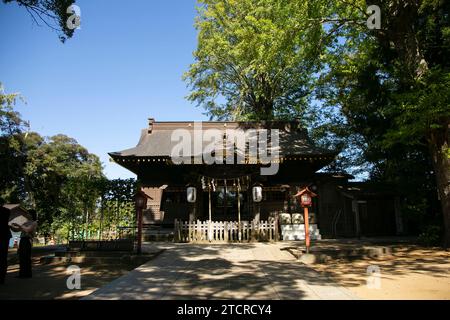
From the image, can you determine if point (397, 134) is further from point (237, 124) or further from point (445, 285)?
point (237, 124)

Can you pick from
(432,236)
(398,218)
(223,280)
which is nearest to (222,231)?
(223,280)

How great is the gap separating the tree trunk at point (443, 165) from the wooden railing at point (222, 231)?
7.13 m

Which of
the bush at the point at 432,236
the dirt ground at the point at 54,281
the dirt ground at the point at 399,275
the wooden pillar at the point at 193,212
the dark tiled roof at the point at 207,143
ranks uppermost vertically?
the dark tiled roof at the point at 207,143

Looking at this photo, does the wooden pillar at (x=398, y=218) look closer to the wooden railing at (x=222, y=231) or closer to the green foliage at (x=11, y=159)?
the wooden railing at (x=222, y=231)

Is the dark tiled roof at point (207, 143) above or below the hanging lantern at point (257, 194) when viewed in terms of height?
above

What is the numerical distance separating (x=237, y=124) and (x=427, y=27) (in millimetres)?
12667

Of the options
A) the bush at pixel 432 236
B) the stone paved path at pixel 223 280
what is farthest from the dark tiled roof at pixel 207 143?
the stone paved path at pixel 223 280

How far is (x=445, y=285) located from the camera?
6.75m

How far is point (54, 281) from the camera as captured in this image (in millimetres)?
7730

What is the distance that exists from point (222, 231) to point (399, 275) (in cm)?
887

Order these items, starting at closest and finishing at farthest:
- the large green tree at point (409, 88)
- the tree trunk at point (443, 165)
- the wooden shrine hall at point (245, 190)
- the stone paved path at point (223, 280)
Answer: the stone paved path at point (223, 280)
the large green tree at point (409, 88)
the tree trunk at point (443, 165)
the wooden shrine hall at point (245, 190)

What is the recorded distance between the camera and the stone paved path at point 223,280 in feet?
20.2

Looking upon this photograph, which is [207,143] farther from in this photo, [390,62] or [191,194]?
[390,62]

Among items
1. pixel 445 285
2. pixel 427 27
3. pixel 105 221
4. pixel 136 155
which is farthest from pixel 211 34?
pixel 445 285
